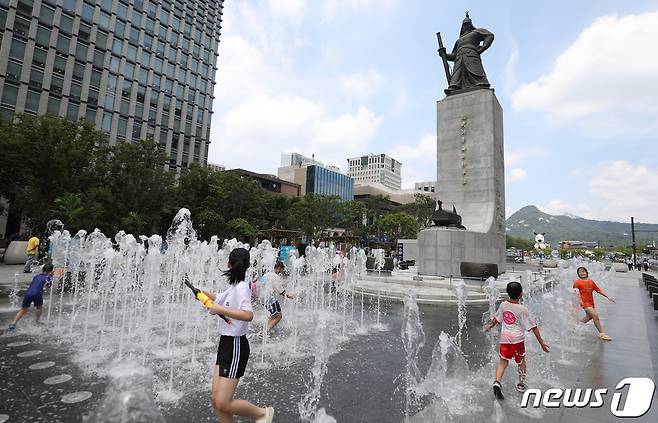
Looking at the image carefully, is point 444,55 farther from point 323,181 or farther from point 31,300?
point 323,181

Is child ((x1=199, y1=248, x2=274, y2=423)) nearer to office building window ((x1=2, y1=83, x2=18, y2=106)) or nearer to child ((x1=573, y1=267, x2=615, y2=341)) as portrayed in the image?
child ((x1=573, y1=267, x2=615, y2=341))

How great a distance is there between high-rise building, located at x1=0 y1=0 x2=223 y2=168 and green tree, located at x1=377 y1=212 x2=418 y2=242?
111 feet

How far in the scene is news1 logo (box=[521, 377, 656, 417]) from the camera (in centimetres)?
408

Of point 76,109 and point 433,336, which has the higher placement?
point 76,109

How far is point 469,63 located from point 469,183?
7934 mm

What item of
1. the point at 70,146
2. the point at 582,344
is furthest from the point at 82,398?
the point at 70,146

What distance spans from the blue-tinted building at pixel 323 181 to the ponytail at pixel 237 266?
95663mm

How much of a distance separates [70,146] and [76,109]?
2733 centimetres

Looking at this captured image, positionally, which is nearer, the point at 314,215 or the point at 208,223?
the point at 208,223

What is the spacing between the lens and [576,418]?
379cm

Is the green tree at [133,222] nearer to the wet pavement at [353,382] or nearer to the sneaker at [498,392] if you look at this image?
the wet pavement at [353,382]

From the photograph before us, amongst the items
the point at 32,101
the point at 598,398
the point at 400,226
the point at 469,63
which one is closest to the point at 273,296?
the point at 598,398

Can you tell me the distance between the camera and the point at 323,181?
344 feet

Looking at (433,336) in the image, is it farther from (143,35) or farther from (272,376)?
(143,35)
